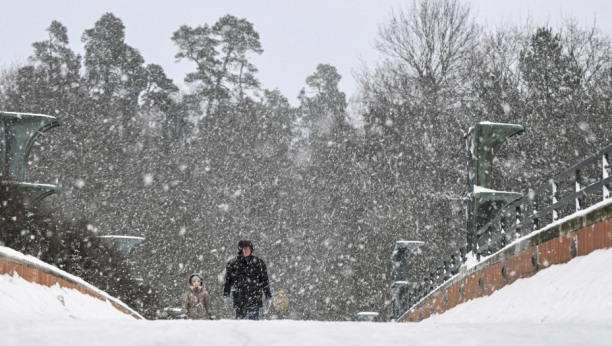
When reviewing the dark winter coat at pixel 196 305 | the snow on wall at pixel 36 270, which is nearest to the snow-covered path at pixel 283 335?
the snow on wall at pixel 36 270

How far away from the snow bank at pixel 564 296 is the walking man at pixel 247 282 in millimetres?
2854

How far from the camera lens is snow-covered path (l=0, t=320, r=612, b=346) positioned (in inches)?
181

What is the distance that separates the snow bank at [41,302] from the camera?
8195 millimetres

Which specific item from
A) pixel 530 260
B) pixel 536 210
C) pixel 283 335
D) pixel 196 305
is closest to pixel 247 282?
pixel 196 305

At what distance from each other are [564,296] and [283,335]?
3.85m

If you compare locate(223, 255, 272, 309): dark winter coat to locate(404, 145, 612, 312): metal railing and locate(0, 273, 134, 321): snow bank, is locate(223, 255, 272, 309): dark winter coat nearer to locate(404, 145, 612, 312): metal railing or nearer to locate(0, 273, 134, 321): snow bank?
locate(0, 273, 134, 321): snow bank

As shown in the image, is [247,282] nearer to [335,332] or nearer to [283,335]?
[335,332]

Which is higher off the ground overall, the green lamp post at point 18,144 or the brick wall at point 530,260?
the green lamp post at point 18,144

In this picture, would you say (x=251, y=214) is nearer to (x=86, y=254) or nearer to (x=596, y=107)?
(x=596, y=107)

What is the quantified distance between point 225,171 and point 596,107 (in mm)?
28759

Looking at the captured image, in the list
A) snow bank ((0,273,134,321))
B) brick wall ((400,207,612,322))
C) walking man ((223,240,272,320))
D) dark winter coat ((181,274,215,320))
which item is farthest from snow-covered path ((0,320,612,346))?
dark winter coat ((181,274,215,320))

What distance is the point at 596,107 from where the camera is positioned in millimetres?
30281

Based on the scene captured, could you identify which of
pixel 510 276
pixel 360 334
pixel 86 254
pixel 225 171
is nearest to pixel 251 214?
pixel 225 171

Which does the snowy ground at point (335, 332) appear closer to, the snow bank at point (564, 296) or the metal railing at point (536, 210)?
the snow bank at point (564, 296)
